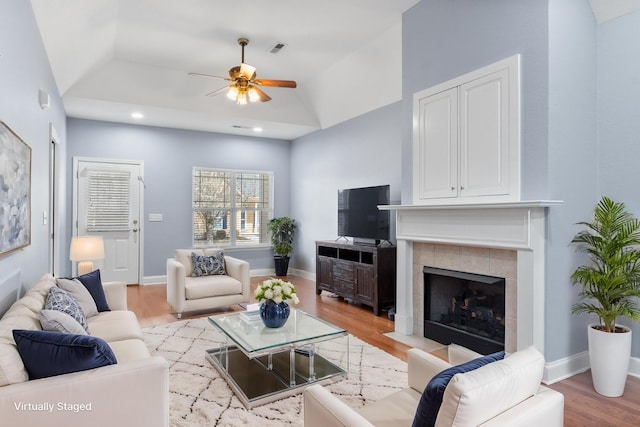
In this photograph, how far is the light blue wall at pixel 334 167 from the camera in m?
5.32

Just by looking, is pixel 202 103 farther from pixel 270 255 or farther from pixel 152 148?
pixel 270 255

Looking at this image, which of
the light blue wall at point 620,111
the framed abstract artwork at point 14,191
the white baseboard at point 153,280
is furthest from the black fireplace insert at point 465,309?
the white baseboard at point 153,280

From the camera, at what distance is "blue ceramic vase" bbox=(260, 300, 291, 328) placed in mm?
2877

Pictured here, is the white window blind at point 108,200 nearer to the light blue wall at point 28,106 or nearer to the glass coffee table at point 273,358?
the light blue wall at point 28,106

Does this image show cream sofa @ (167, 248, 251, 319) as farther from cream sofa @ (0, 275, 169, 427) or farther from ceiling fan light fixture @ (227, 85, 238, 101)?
cream sofa @ (0, 275, 169, 427)

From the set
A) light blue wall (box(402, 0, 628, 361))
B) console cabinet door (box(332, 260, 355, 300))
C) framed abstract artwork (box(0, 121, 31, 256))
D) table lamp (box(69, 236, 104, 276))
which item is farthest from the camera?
console cabinet door (box(332, 260, 355, 300))

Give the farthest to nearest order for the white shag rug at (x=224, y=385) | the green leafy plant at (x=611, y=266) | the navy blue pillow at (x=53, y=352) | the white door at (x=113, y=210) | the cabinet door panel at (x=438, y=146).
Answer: the white door at (x=113, y=210) < the cabinet door panel at (x=438, y=146) < the green leafy plant at (x=611, y=266) < the white shag rug at (x=224, y=385) < the navy blue pillow at (x=53, y=352)

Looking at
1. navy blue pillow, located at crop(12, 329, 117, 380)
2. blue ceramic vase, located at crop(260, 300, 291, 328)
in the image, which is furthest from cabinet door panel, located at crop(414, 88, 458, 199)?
navy blue pillow, located at crop(12, 329, 117, 380)

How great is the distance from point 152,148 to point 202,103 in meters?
1.53

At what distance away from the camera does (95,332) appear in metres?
2.67

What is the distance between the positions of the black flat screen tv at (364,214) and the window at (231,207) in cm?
242

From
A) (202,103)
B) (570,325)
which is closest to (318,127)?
(202,103)

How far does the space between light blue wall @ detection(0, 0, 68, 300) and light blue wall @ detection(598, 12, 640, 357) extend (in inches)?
164

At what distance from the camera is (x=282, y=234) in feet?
24.3
